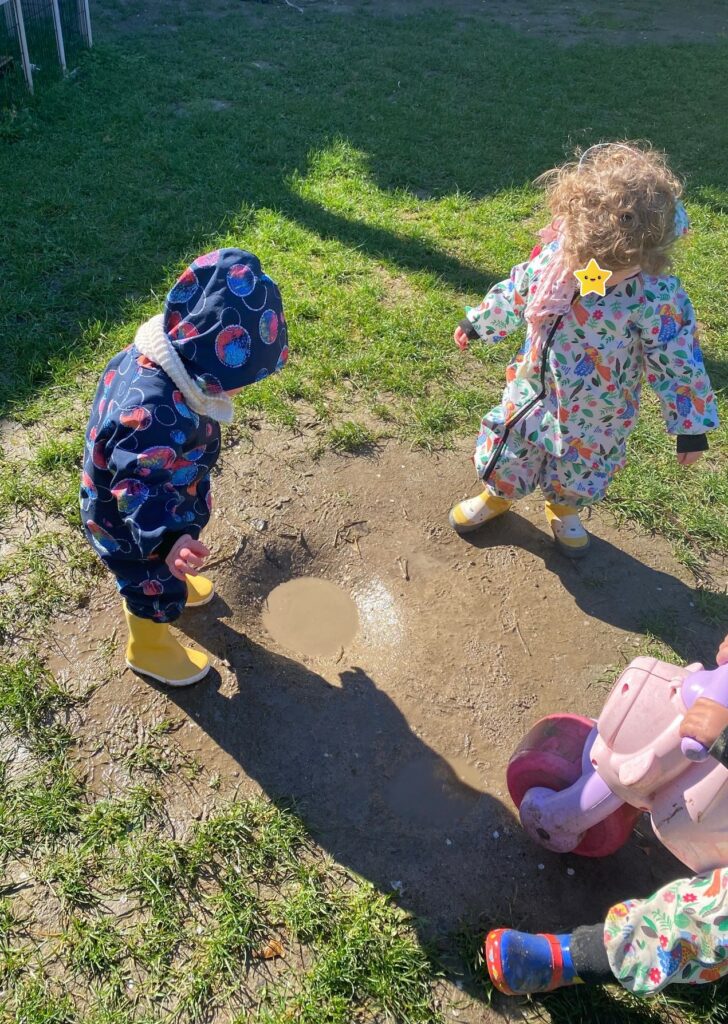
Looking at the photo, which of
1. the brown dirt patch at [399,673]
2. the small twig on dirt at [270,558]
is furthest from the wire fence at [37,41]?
the small twig on dirt at [270,558]

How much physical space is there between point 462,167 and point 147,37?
387cm

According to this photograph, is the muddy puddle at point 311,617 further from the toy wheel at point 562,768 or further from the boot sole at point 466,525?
Answer: the toy wheel at point 562,768

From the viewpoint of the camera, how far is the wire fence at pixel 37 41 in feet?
20.6

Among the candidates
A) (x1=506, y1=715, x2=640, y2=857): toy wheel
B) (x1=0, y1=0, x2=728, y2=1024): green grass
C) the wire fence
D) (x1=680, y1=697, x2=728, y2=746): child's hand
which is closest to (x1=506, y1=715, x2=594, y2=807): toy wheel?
(x1=506, y1=715, x2=640, y2=857): toy wheel

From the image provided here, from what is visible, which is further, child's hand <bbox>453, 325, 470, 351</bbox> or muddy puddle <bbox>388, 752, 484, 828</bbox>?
child's hand <bbox>453, 325, 470, 351</bbox>

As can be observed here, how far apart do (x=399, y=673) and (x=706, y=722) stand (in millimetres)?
1299

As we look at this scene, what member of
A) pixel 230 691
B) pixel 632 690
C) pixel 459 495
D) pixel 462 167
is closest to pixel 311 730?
pixel 230 691

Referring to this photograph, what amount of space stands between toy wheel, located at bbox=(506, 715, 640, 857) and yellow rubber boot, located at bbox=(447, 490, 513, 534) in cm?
112

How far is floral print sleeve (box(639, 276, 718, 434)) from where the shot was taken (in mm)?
2672

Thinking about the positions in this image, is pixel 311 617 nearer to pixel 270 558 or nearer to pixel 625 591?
pixel 270 558

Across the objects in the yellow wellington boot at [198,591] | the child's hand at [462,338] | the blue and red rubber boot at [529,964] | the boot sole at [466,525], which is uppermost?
the child's hand at [462,338]

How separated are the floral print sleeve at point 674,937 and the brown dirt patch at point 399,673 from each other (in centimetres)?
37

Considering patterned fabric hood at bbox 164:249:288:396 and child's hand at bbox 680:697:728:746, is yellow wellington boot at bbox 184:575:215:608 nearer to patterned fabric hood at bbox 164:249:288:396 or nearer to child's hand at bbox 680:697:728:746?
patterned fabric hood at bbox 164:249:288:396

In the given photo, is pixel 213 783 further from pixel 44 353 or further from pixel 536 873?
pixel 44 353
